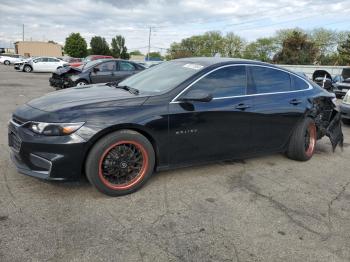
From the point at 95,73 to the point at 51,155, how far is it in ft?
31.6

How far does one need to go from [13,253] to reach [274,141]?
3625mm

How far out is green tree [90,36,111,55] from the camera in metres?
70.7

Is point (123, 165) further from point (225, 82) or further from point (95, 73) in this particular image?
point (95, 73)

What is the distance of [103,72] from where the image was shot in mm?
12445

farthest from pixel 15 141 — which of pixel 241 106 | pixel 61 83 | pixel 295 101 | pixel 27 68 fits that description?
pixel 27 68

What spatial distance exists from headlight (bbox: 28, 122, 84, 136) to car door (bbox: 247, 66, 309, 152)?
2359mm

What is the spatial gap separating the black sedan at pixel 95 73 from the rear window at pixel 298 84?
322 inches

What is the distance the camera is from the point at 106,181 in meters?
3.45

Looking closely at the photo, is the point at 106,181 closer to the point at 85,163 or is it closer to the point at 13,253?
the point at 85,163

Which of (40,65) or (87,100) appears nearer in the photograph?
(87,100)

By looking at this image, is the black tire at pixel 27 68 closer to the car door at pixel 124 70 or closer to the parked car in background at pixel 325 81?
the car door at pixel 124 70

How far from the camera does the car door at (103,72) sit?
12250 mm

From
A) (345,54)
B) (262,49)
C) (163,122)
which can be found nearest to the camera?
(163,122)

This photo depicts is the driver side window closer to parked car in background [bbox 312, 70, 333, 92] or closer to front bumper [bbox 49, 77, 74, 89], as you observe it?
parked car in background [bbox 312, 70, 333, 92]
